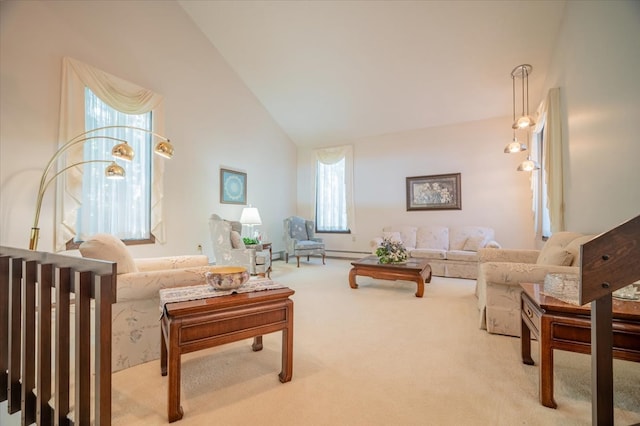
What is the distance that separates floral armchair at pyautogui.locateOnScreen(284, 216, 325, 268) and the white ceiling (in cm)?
248

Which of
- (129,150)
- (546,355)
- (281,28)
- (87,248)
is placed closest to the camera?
(546,355)

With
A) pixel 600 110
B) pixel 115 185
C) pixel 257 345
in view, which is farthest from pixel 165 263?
pixel 600 110

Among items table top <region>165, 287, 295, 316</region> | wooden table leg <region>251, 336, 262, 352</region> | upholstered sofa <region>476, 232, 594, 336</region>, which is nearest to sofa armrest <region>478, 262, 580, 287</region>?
upholstered sofa <region>476, 232, 594, 336</region>

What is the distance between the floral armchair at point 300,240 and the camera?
5.93 meters

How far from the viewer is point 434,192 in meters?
5.89

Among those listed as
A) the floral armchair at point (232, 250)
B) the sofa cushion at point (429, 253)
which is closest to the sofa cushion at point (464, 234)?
the sofa cushion at point (429, 253)

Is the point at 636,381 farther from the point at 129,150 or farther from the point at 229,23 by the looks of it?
the point at 229,23

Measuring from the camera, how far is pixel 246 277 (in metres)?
1.83

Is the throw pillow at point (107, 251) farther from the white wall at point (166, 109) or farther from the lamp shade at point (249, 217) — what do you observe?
the lamp shade at point (249, 217)

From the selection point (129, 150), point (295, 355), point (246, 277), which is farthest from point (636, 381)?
point (129, 150)

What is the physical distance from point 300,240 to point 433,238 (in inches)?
111

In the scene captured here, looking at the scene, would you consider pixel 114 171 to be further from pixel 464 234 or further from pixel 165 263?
pixel 464 234

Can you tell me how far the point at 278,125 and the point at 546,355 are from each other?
21.1 ft

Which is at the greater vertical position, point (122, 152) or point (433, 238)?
point (122, 152)
